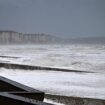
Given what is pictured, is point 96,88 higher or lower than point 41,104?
lower

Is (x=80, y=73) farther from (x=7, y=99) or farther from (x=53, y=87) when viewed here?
(x=7, y=99)

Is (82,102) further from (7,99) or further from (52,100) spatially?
(7,99)

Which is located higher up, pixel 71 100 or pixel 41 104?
pixel 41 104

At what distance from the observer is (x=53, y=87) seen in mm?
10422

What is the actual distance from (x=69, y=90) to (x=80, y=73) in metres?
5.25

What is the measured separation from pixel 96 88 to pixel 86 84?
0.92m

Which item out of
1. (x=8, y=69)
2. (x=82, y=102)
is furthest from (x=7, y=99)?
(x=8, y=69)

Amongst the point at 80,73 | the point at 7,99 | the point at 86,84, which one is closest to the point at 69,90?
the point at 86,84

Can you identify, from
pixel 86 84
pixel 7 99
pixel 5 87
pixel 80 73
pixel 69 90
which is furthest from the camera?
pixel 80 73

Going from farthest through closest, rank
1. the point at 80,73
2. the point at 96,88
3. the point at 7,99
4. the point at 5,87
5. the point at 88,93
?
the point at 80,73 → the point at 96,88 → the point at 88,93 → the point at 5,87 → the point at 7,99

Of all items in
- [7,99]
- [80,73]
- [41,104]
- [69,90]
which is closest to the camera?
[41,104]

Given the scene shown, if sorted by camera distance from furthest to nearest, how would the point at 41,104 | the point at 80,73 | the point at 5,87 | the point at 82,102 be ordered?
the point at 80,73 < the point at 82,102 < the point at 5,87 < the point at 41,104

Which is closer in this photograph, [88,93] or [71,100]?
[71,100]

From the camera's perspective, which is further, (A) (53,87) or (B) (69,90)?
(A) (53,87)
